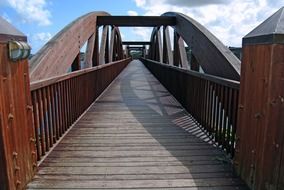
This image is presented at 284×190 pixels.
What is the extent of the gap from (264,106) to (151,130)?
2384 millimetres

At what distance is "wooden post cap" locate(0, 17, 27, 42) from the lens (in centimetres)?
219

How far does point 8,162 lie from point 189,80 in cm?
378

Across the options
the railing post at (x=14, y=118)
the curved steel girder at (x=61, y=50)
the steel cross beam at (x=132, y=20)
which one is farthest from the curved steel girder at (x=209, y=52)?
the railing post at (x=14, y=118)

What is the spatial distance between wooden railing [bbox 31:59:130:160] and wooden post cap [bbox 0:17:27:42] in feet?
1.84

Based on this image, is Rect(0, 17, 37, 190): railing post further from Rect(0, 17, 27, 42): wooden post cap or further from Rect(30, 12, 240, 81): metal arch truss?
Rect(30, 12, 240, 81): metal arch truss

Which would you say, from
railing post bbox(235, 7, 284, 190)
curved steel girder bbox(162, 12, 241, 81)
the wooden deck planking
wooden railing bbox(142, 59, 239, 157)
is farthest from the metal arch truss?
railing post bbox(235, 7, 284, 190)

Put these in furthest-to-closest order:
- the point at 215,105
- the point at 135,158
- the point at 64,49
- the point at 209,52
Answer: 1. the point at 64,49
2. the point at 209,52
3. the point at 215,105
4. the point at 135,158

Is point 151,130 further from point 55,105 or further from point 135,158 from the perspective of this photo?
point 55,105

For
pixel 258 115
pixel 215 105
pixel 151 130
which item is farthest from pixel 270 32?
pixel 151 130

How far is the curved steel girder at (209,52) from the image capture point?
5051 mm

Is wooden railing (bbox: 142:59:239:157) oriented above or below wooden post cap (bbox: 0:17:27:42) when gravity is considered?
below

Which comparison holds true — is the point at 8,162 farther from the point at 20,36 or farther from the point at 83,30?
the point at 83,30

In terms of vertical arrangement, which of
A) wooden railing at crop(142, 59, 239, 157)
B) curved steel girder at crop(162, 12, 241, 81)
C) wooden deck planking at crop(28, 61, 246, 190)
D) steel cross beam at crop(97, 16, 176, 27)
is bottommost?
wooden deck planking at crop(28, 61, 246, 190)

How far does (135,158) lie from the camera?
3.25 m
